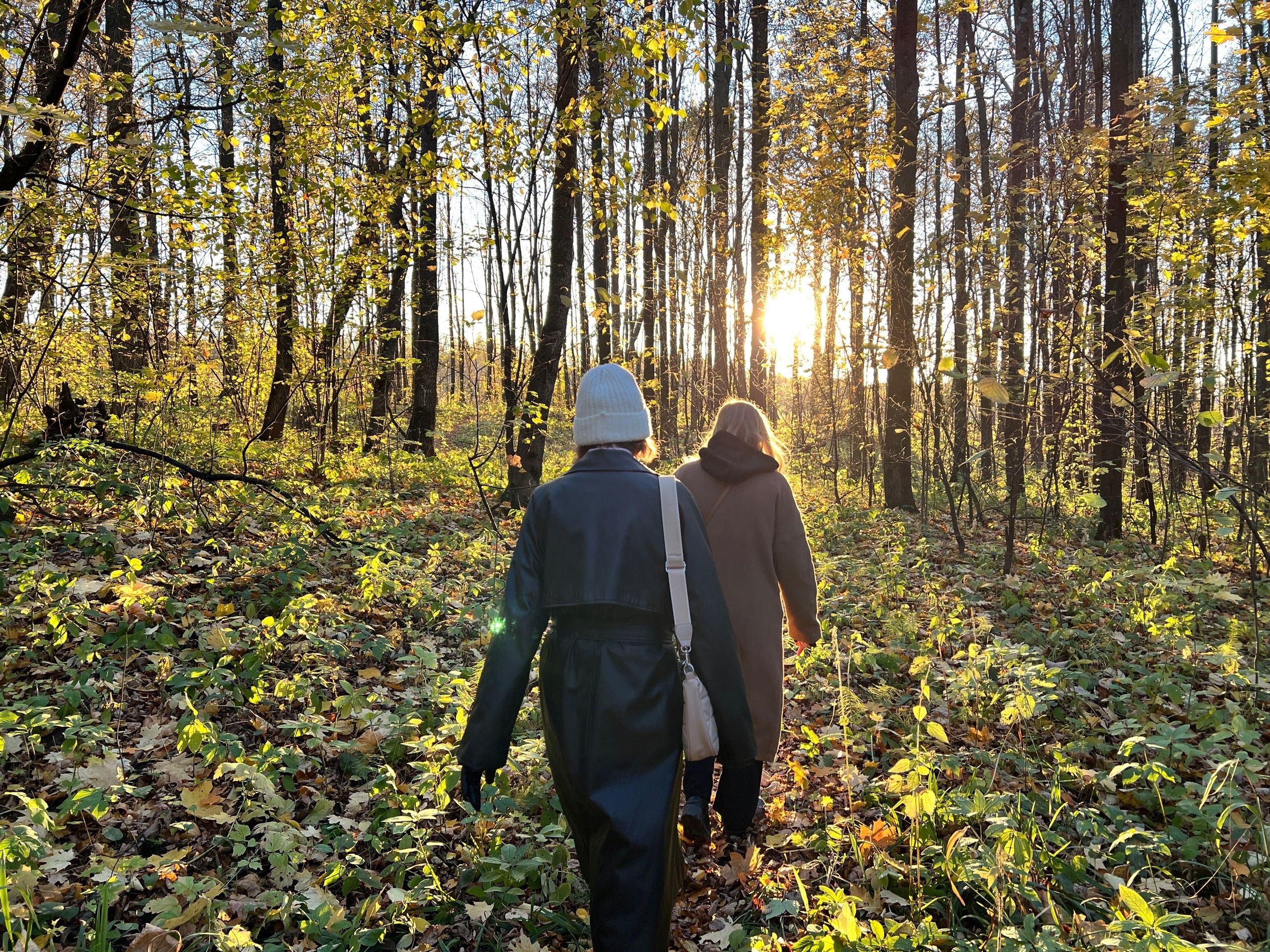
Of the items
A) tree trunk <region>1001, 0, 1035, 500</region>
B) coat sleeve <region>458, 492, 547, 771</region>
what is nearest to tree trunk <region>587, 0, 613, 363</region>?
tree trunk <region>1001, 0, 1035, 500</region>

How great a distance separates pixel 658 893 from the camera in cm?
230

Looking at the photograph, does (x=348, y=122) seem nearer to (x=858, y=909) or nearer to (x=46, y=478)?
(x=46, y=478)

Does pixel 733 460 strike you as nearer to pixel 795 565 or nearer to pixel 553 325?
pixel 795 565

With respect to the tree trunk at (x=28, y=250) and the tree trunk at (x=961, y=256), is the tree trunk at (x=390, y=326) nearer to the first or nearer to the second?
the tree trunk at (x=28, y=250)

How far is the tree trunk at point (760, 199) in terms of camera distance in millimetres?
10484

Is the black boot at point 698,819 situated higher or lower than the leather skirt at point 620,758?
lower

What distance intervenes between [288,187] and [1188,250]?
983 centimetres

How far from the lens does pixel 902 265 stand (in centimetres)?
988

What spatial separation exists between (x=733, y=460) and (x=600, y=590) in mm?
1577


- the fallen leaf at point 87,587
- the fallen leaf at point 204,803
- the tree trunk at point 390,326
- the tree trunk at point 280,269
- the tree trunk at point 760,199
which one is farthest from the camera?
the tree trunk at point 760,199

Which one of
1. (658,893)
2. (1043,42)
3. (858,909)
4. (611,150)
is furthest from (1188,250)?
(1043,42)

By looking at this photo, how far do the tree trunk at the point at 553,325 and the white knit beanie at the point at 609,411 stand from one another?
4.52 metres

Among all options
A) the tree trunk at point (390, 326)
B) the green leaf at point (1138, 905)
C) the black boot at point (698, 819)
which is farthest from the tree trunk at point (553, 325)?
the green leaf at point (1138, 905)

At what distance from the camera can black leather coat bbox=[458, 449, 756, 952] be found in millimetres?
2289
